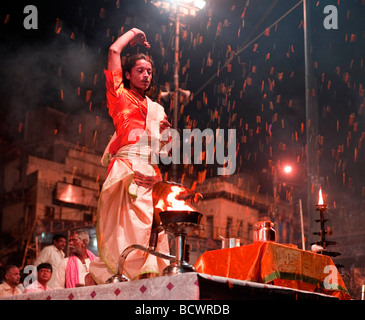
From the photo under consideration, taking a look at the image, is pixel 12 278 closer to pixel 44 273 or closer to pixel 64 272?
pixel 44 273

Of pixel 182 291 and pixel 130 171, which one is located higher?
pixel 130 171

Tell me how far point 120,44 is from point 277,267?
2434mm

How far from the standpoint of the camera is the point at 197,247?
3238 centimetres

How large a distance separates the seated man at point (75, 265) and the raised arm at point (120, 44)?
130 inches

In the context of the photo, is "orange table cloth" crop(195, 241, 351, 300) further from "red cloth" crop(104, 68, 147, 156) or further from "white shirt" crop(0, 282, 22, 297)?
"white shirt" crop(0, 282, 22, 297)

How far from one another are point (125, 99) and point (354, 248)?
1414 centimetres

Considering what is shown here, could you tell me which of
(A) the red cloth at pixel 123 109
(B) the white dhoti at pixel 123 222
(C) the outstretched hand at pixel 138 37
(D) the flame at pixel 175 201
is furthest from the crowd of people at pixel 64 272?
(C) the outstretched hand at pixel 138 37

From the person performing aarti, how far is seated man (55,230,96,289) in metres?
2.71

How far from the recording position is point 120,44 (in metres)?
4.37

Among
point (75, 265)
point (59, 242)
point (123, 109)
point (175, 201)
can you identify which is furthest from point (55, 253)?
point (175, 201)
